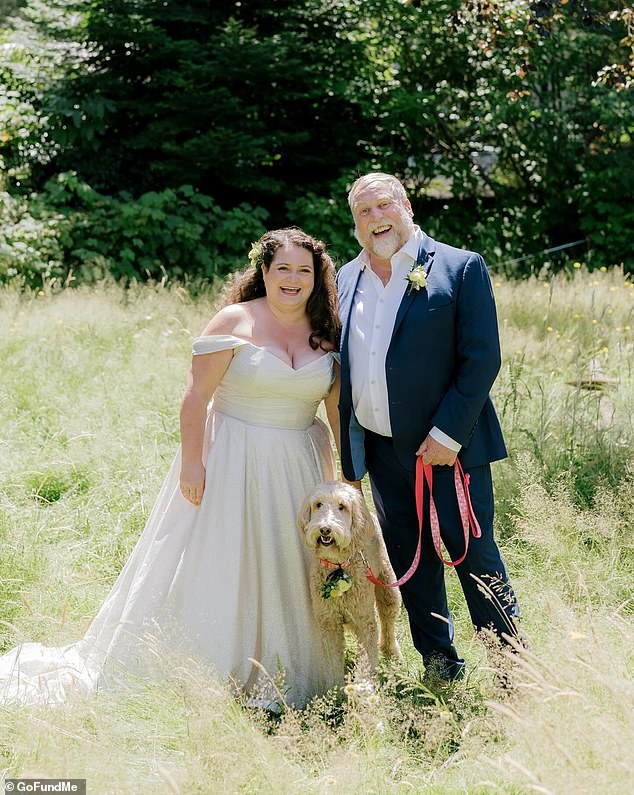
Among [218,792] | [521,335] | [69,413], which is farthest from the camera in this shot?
[521,335]

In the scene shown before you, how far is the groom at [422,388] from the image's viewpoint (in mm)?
3482

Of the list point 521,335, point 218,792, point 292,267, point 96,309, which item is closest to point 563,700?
point 218,792

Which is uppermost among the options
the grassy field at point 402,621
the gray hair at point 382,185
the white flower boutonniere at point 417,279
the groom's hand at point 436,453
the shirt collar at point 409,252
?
the gray hair at point 382,185

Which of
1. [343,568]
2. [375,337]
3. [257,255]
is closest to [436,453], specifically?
[375,337]

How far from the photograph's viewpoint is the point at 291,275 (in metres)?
3.87

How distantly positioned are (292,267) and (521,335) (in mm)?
4138

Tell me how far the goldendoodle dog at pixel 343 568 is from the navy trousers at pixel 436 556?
124 millimetres

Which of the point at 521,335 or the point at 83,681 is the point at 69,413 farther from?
the point at 521,335

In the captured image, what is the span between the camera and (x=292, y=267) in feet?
12.7

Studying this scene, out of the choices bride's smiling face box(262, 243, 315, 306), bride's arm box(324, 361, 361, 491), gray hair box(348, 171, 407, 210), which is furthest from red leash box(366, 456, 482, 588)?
gray hair box(348, 171, 407, 210)

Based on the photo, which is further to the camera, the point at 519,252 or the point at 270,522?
the point at 519,252

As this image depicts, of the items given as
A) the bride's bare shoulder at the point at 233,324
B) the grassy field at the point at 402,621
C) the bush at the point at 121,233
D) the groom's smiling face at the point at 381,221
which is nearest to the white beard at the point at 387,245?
the groom's smiling face at the point at 381,221

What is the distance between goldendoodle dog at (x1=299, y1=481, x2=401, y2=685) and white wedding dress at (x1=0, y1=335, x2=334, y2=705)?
17cm

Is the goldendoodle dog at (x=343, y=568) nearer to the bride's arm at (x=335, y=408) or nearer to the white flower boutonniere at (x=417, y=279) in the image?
the bride's arm at (x=335, y=408)
